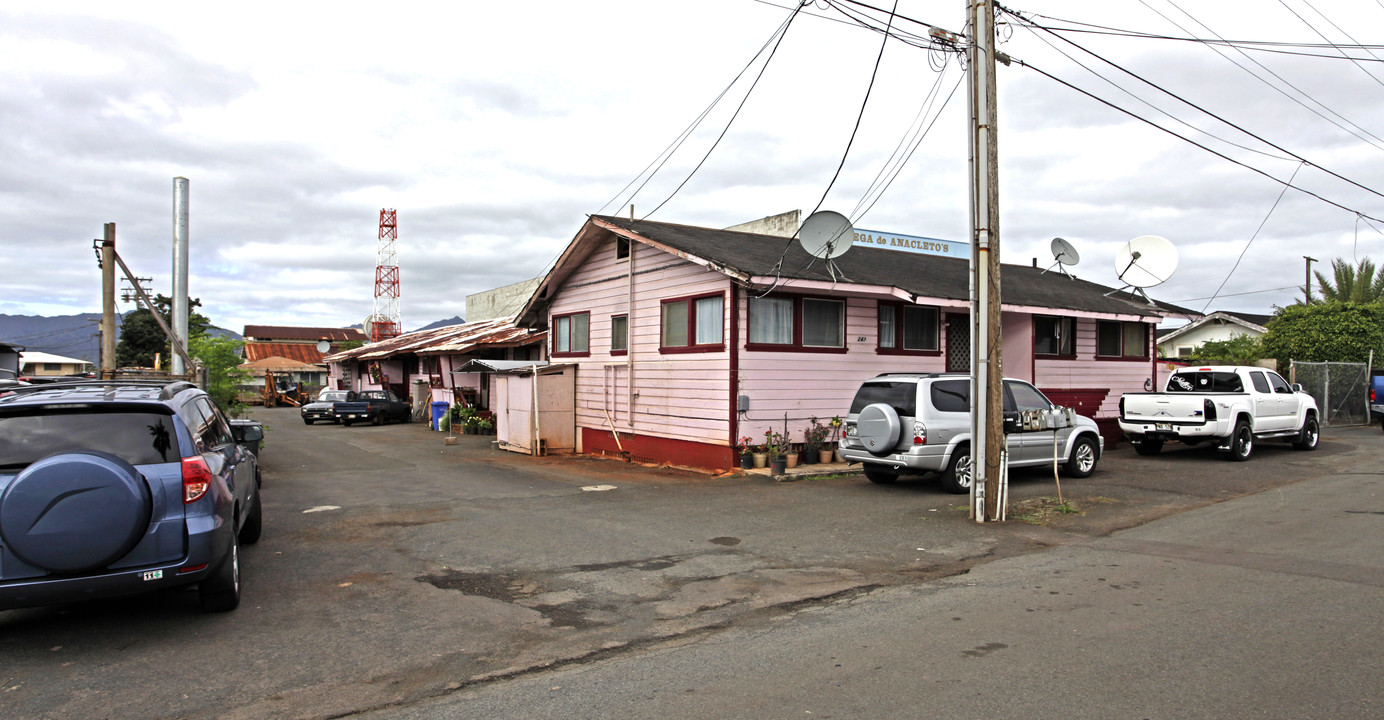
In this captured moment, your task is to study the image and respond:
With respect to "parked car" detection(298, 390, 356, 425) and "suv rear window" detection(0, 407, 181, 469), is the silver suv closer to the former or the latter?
"suv rear window" detection(0, 407, 181, 469)

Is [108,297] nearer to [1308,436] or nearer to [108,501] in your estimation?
[108,501]

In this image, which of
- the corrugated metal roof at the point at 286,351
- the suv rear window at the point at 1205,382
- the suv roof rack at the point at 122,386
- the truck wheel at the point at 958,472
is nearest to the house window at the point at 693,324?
the truck wheel at the point at 958,472

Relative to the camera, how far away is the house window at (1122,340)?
67.2ft

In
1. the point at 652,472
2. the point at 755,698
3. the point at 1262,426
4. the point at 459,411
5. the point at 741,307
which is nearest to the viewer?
the point at 755,698

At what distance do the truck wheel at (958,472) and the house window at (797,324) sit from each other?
3.91 metres

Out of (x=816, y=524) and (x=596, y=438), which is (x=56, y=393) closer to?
(x=816, y=524)

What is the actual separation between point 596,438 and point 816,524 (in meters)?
9.71

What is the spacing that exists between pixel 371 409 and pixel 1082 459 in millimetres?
26122

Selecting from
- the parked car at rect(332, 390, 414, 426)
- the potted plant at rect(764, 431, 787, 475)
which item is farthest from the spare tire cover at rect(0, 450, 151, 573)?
the parked car at rect(332, 390, 414, 426)

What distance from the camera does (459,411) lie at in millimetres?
27359

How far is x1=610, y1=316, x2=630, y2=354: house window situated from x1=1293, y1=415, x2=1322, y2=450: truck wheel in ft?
48.1

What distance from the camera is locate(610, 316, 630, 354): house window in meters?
18.0

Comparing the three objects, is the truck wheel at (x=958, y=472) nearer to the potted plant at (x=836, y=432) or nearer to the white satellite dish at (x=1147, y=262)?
the potted plant at (x=836, y=432)

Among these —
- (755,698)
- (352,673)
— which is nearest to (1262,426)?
(755,698)
